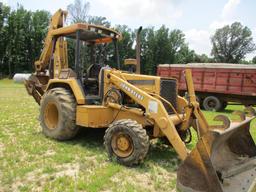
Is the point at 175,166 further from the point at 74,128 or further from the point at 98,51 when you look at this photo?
the point at 98,51

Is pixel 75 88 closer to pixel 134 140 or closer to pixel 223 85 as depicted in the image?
pixel 134 140

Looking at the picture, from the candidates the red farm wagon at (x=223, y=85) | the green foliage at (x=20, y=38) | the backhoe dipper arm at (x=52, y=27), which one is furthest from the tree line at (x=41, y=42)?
the backhoe dipper arm at (x=52, y=27)

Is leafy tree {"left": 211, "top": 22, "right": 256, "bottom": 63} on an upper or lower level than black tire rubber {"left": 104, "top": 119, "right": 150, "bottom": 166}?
upper

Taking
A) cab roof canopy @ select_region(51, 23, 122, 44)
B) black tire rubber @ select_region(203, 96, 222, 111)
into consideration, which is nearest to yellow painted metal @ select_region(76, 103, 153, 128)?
cab roof canopy @ select_region(51, 23, 122, 44)

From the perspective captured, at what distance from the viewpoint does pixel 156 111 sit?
4.50 m

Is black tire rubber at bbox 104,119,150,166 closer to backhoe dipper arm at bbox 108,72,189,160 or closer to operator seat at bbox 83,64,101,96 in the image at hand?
backhoe dipper arm at bbox 108,72,189,160

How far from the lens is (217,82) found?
13.8m

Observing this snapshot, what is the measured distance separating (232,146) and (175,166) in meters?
0.98

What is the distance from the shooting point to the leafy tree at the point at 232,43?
6125cm

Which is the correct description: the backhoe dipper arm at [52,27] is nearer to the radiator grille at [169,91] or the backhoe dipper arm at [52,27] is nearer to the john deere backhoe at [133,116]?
the john deere backhoe at [133,116]

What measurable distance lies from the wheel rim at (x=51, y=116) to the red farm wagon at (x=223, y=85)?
369 inches

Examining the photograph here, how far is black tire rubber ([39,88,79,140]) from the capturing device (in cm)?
566

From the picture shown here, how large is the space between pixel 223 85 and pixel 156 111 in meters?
10.1

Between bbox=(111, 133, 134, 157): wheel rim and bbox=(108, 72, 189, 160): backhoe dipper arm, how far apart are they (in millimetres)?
536
